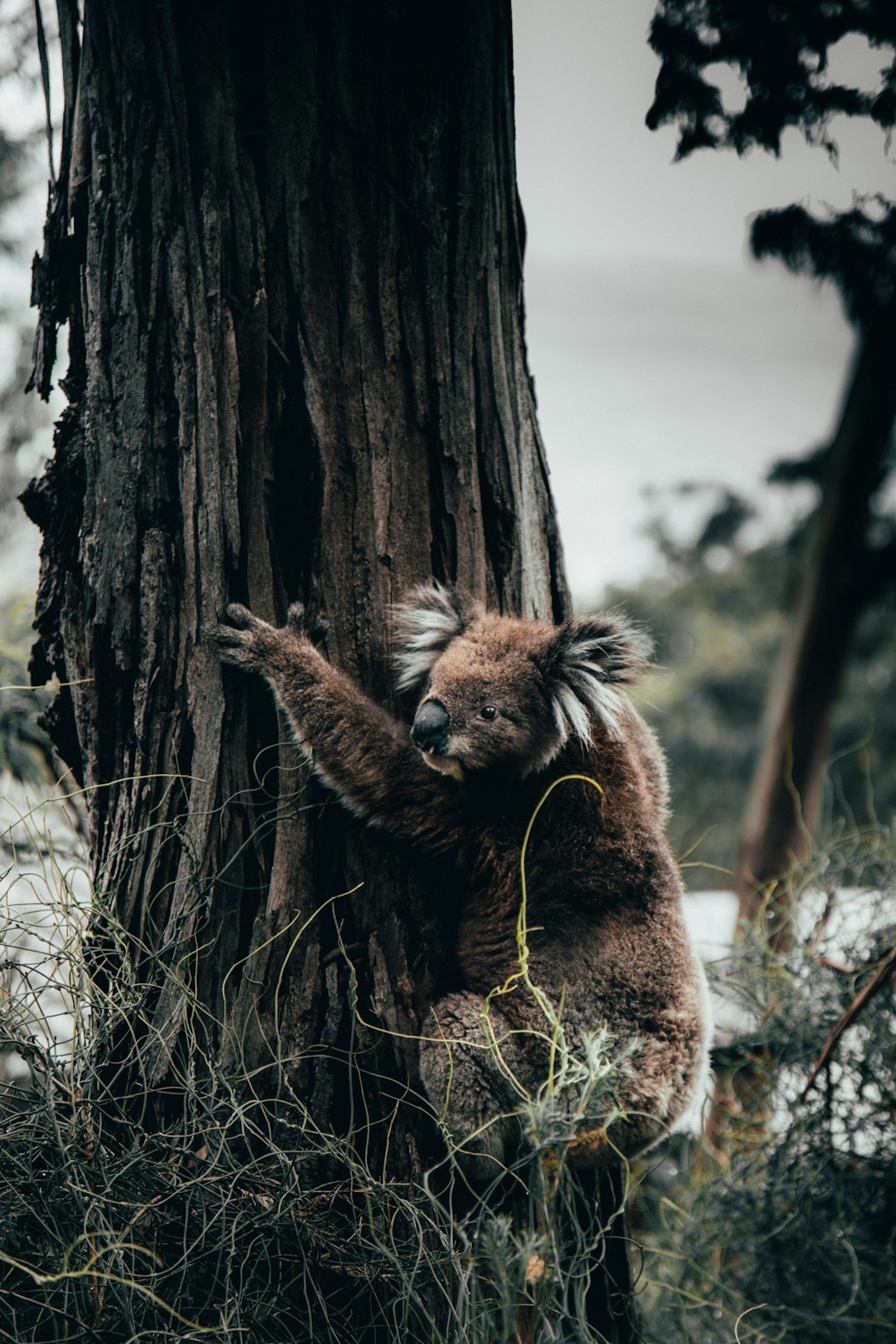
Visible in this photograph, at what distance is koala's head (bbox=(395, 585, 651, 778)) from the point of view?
248cm

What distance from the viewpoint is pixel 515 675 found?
101 inches

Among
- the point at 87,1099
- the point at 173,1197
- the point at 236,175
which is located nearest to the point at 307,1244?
the point at 173,1197

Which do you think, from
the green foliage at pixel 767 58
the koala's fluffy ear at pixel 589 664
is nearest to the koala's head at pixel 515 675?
the koala's fluffy ear at pixel 589 664

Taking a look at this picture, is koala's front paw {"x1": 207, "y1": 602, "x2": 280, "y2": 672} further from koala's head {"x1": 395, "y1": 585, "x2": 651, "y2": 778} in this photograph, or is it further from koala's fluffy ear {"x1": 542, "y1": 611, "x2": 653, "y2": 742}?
koala's fluffy ear {"x1": 542, "y1": 611, "x2": 653, "y2": 742}

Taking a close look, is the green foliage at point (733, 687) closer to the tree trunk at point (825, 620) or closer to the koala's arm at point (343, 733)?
the tree trunk at point (825, 620)

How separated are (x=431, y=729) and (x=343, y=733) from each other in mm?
216

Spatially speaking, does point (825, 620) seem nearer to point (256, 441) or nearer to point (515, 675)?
point (515, 675)

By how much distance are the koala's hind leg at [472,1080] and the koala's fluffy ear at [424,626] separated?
2.78 feet

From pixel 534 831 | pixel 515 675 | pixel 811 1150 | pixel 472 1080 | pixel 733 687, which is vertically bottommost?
pixel 811 1150

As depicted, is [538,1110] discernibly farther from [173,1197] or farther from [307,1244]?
[173,1197]

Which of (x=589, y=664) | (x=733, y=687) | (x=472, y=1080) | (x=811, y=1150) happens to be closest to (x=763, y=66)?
(x=589, y=664)

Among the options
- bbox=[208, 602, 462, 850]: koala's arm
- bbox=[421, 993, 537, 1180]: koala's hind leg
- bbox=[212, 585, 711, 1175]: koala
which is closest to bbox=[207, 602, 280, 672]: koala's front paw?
bbox=[208, 602, 462, 850]: koala's arm

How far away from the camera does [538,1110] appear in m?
1.49

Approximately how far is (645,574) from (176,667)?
1157 centimetres
